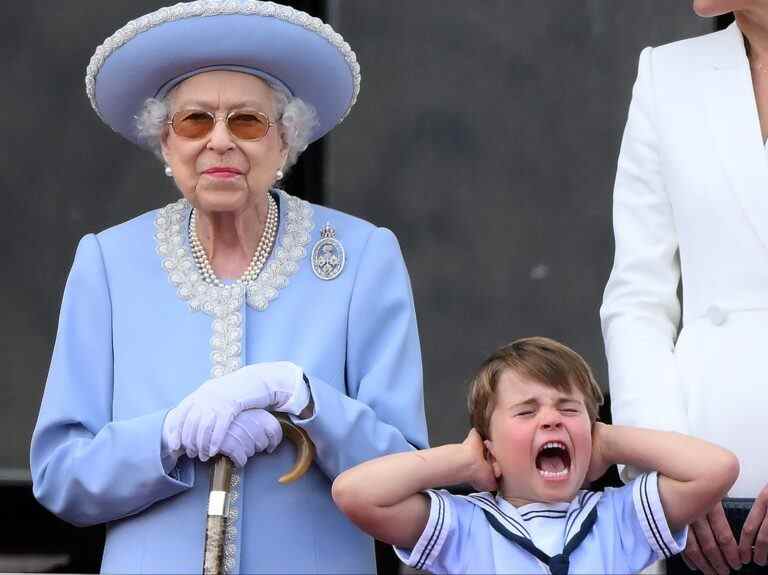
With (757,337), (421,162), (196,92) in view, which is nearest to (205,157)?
(196,92)

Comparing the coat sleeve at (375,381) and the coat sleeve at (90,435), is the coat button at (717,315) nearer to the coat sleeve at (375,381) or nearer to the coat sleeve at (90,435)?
the coat sleeve at (375,381)

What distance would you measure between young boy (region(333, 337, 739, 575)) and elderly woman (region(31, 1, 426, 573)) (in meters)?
0.14

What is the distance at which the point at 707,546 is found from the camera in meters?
3.60

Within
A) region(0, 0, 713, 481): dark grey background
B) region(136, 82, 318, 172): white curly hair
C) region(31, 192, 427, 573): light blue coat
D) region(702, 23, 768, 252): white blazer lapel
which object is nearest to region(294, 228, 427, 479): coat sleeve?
region(31, 192, 427, 573): light blue coat

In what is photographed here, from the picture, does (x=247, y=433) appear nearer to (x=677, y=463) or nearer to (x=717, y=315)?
(x=677, y=463)

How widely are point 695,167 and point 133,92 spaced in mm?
1133

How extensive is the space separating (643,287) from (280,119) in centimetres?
80

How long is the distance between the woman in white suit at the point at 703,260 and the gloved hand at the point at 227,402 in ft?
2.23

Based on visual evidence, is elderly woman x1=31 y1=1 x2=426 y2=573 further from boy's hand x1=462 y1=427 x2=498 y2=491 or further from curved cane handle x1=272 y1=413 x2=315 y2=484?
boy's hand x1=462 y1=427 x2=498 y2=491

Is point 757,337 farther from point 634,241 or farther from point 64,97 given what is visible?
point 64,97

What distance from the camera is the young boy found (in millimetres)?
3496

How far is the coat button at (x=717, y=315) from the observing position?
3754 millimetres

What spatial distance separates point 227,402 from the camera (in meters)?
3.50

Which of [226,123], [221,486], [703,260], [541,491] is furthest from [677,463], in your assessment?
[226,123]
